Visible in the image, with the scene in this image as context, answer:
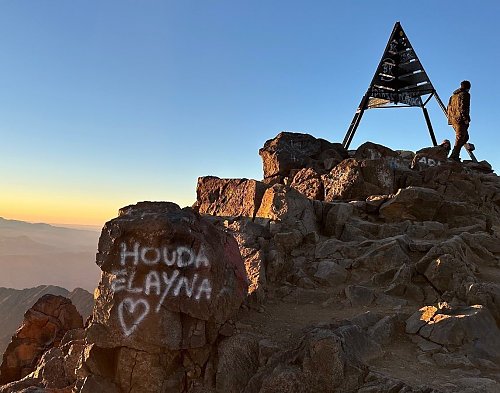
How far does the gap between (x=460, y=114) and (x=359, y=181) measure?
9217 mm

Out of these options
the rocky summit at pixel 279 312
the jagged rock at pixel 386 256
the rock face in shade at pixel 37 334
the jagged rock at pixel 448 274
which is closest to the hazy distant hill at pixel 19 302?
the rock face in shade at pixel 37 334

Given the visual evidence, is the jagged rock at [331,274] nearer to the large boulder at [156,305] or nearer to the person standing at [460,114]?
the large boulder at [156,305]

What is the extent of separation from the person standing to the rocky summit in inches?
430

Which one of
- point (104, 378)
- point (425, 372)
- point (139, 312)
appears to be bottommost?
point (104, 378)

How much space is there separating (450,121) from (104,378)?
22328 millimetres

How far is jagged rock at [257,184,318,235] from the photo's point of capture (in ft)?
42.3

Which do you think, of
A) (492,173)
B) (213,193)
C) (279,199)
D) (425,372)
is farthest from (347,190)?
(492,173)

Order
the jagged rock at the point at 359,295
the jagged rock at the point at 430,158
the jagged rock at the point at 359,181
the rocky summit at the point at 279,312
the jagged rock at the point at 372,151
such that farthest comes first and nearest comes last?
the jagged rock at the point at 372,151, the jagged rock at the point at 430,158, the jagged rock at the point at 359,181, the jagged rock at the point at 359,295, the rocky summit at the point at 279,312

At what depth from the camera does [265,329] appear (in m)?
8.59

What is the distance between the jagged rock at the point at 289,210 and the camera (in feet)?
42.3

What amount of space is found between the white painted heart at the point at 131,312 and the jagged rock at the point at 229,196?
23.3ft

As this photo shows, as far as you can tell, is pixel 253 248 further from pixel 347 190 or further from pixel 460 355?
pixel 347 190

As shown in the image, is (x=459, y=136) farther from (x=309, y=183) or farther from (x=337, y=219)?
(x=337, y=219)

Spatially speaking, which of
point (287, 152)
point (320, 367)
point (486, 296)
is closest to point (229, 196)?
point (287, 152)
